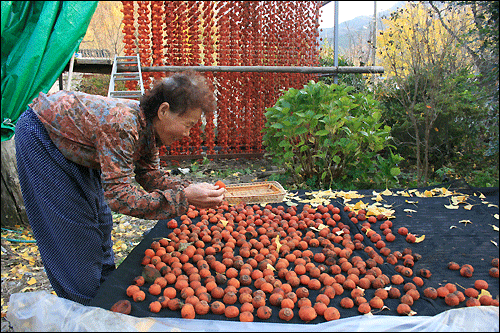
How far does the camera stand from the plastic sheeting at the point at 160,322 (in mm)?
1049

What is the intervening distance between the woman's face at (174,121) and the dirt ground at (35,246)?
164 centimetres

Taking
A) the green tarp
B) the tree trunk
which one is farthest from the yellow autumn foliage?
the tree trunk

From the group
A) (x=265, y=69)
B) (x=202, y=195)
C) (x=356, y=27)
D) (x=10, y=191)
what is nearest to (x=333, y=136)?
(x=356, y=27)

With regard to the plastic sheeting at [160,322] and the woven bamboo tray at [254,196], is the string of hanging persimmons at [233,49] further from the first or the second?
the plastic sheeting at [160,322]

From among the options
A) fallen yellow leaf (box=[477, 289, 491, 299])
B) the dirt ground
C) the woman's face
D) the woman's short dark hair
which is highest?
the woman's short dark hair

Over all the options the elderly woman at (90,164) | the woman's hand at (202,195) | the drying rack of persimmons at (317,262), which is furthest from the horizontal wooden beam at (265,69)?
the woman's hand at (202,195)

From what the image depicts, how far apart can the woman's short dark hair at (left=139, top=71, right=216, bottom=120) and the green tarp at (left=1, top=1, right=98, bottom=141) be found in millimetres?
2309

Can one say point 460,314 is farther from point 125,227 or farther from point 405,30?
point 405,30

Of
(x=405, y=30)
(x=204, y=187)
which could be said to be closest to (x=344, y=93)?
(x=405, y=30)

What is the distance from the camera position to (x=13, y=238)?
11.0 feet

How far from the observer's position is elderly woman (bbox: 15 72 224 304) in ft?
4.82

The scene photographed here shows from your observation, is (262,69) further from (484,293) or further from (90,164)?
(484,293)

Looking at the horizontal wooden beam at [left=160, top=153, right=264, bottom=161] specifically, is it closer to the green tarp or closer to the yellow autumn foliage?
the green tarp

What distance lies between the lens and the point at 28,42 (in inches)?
125
